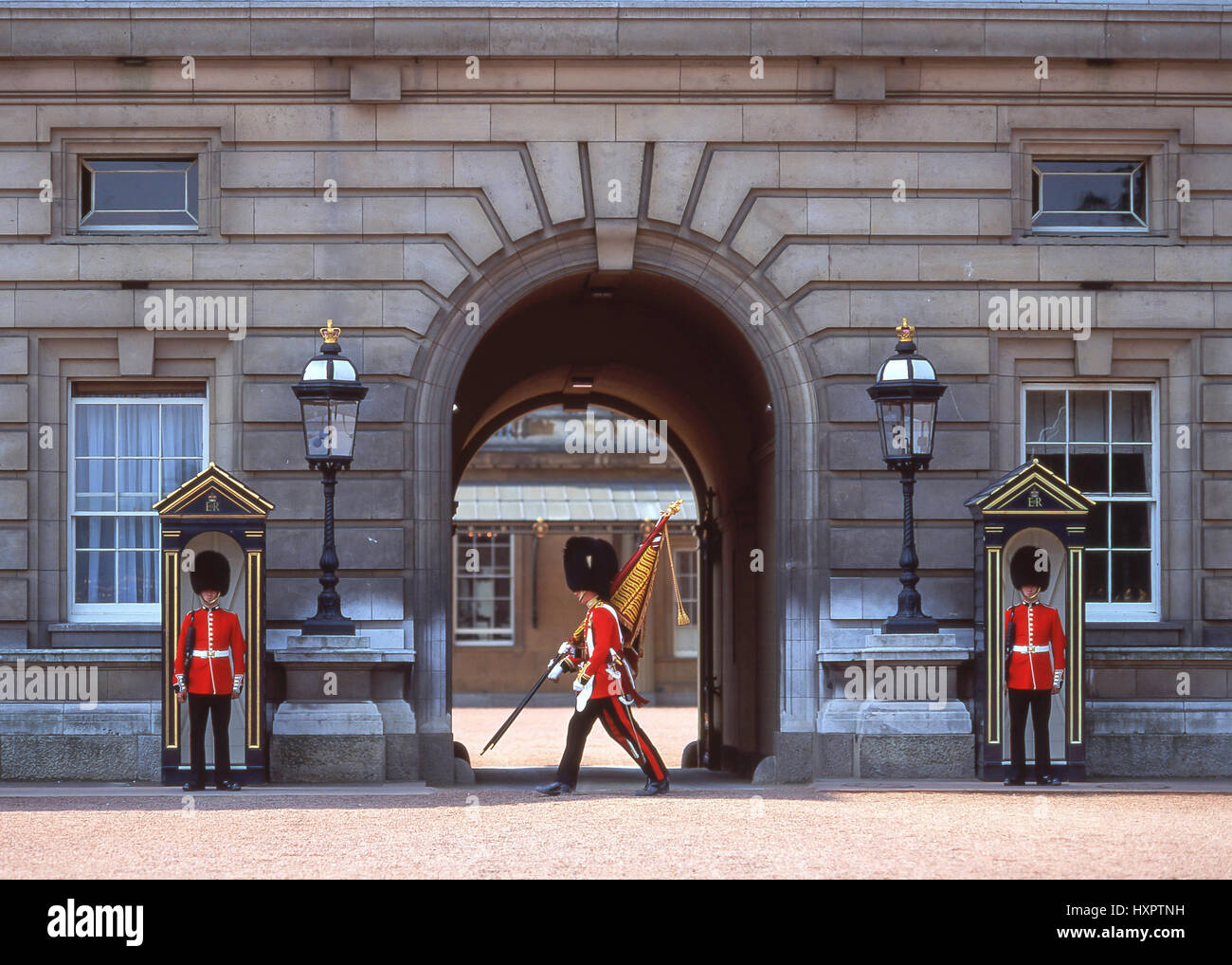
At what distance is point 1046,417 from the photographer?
14711 mm

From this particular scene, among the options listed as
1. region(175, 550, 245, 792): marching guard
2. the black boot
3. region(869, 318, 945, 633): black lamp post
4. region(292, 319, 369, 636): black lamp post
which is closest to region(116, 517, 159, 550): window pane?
region(175, 550, 245, 792): marching guard

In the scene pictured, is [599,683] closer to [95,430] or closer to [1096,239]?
[95,430]

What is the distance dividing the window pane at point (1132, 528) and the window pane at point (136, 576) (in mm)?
7358

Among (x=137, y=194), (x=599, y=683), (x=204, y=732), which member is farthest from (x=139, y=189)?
(x=599, y=683)

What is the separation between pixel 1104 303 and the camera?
14.4 metres

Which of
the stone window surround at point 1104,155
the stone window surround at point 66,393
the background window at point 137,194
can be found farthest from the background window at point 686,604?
the background window at point 137,194

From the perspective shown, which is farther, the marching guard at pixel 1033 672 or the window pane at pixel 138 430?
the window pane at pixel 138 430

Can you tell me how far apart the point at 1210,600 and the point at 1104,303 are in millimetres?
2368

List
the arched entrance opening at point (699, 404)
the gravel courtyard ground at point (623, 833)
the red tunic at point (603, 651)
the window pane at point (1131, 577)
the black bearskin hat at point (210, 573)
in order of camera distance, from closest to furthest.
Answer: the gravel courtyard ground at point (623, 833), the red tunic at point (603, 651), the black bearskin hat at point (210, 573), the window pane at point (1131, 577), the arched entrance opening at point (699, 404)

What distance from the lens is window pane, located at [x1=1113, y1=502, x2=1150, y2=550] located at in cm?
1467

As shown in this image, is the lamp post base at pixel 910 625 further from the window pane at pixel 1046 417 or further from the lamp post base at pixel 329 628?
the lamp post base at pixel 329 628

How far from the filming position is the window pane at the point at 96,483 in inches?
568

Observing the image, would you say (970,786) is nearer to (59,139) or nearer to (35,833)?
(35,833)

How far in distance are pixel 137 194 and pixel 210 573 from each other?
10.7 feet
